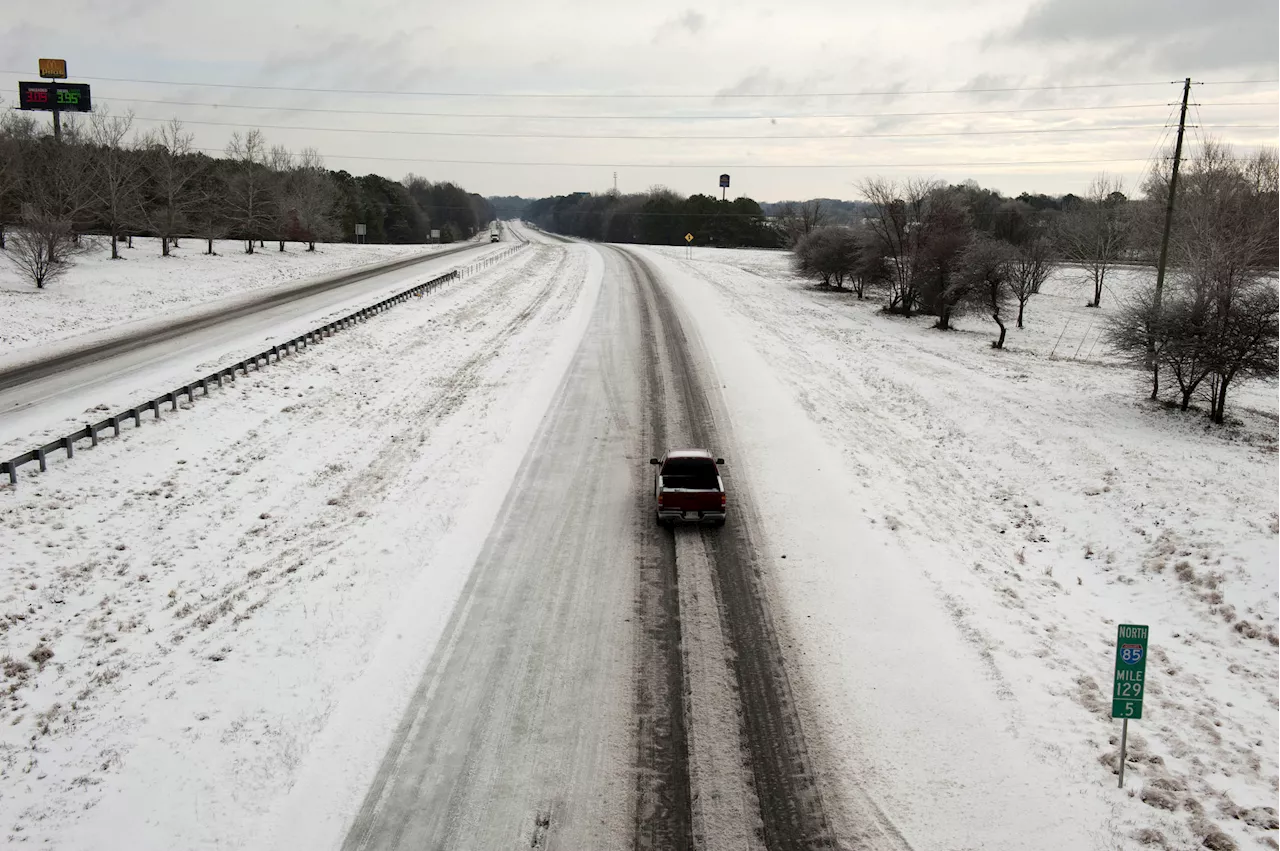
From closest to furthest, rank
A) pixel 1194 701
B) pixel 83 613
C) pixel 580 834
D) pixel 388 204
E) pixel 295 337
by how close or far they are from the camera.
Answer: pixel 580 834, pixel 1194 701, pixel 83 613, pixel 295 337, pixel 388 204

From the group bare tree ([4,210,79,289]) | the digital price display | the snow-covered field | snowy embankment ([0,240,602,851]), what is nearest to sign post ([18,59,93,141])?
the digital price display

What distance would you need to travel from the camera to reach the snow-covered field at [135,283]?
37.4 meters

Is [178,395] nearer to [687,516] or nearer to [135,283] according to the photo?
[687,516]

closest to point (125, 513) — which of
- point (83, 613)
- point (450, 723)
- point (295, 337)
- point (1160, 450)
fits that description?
point (83, 613)

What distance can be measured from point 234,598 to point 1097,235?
259 feet

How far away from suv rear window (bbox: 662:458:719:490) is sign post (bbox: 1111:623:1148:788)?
28.2ft

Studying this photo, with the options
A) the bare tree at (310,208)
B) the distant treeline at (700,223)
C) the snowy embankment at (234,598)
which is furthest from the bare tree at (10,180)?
the distant treeline at (700,223)

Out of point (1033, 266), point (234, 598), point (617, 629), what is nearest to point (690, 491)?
point (617, 629)

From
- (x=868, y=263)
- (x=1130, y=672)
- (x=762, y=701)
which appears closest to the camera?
(x=1130, y=672)

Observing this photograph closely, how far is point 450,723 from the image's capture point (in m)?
10.8

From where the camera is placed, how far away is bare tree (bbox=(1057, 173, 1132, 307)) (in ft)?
227

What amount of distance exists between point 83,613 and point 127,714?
4017mm

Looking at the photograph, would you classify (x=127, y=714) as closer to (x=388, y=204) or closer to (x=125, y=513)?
(x=125, y=513)

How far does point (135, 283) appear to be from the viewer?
5178cm
